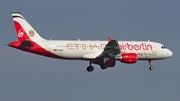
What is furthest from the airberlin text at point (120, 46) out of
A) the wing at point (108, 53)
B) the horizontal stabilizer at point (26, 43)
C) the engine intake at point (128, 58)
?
the horizontal stabilizer at point (26, 43)

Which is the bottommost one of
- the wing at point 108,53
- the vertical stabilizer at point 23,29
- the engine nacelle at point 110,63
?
the engine nacelle at point 110,63

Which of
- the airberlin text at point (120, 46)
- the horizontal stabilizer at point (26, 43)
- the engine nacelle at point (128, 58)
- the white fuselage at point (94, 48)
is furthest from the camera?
the engine nacelle at point (128, 58)

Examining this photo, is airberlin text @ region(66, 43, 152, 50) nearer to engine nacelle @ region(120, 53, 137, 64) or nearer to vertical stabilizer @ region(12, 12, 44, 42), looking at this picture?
engine nacelle @ region(120, 53, 137, 64)

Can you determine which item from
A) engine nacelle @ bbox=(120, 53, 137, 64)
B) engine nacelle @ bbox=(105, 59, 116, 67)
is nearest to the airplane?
engine nacelle @ bbox=(120, 53, 137, 64)

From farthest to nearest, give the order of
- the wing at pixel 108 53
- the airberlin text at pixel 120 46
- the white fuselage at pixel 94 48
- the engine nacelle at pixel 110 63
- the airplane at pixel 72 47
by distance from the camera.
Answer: the engine nacelle at pixel 110 63
the airberlin text at pixel 120 46
the wing at pixel 108 53
the white fuselage at pixel 94 48
the airplane at pixel 72 47

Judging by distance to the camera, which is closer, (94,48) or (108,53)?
(108,53)

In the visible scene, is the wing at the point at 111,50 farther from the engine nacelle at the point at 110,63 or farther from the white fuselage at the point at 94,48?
the engine nacelle at the point at 110,63

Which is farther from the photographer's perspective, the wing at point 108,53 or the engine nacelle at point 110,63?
the engine nacelle at point 110,63

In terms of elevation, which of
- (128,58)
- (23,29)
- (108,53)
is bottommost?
(128,58)

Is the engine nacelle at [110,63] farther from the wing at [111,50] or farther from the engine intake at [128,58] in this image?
the engine intake at [128,58]

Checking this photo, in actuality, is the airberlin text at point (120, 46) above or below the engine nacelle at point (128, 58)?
above

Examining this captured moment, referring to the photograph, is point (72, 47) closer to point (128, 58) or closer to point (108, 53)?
point (108, 53)

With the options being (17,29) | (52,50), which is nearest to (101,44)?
(52,50)

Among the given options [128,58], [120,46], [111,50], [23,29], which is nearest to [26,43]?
[23,29]
